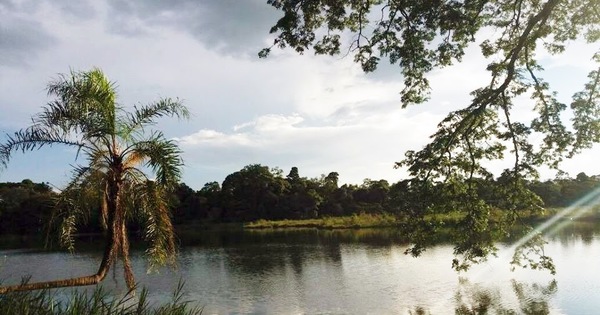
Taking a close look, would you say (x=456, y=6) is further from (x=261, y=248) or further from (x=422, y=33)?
(x=261, y=248)

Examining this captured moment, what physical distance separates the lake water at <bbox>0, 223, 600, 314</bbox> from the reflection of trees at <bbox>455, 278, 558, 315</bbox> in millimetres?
38

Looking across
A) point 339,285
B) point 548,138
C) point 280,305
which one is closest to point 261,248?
point 339,285

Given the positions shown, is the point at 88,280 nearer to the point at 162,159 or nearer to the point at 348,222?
the point at 162,159

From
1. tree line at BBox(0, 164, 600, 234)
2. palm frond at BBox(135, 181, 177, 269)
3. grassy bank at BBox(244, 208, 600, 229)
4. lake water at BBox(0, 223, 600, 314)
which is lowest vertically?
lake water at BBox(0, 223, 600, 314)

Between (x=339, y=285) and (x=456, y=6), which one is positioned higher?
(x=456, y=6)

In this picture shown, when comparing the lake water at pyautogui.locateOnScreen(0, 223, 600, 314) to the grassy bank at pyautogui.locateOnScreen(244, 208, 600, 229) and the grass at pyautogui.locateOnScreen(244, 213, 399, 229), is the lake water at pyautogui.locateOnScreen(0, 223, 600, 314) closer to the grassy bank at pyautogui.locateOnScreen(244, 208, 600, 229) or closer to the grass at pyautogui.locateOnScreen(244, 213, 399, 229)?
the grassy bank at pyautogui.locateOnScreen(244, 208, 600, 229)

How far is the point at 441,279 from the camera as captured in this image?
990 inches

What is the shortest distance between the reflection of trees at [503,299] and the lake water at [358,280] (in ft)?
0.12

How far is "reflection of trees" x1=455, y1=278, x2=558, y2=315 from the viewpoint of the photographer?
18.0 meters

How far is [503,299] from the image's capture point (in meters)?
19.9

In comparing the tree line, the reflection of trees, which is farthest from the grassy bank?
the reflection of trees

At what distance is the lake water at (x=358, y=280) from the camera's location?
63.3ft

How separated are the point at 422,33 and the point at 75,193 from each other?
813 centimetres

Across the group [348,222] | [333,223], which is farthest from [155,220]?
[333,223]
